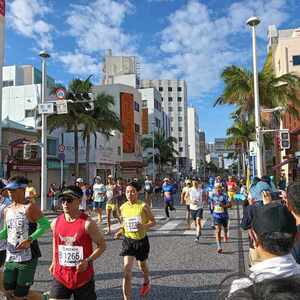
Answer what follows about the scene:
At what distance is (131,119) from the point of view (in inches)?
2180

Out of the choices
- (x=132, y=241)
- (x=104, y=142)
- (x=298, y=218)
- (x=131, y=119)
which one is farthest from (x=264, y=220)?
(x=131, y=119)

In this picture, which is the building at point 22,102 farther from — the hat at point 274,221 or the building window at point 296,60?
the hat at point 274,221

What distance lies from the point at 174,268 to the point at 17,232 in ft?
13.0

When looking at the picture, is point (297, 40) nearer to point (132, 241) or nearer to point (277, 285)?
point (132, 241)

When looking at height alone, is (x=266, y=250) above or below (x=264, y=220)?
below

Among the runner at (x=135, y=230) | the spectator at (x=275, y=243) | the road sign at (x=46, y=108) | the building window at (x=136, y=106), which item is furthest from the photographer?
the building window at (x=136, y=106)

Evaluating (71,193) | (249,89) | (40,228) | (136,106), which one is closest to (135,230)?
(40,228)

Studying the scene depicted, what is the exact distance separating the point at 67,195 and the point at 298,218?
2.07 metres

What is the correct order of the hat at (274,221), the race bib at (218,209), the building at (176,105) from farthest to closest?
the building at (176,105) → the race bib at (218,209) → the hat at (274,221)

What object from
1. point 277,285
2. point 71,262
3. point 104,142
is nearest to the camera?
point 277,285

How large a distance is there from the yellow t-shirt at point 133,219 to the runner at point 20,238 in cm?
152

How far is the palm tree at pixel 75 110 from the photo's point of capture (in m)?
33.4

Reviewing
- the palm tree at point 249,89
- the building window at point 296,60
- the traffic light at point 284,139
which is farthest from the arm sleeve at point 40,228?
the building window at point 296,60

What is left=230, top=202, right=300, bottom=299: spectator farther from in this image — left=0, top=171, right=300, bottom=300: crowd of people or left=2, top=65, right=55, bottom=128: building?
left=2, top=65, right=55, bottom=128: building
